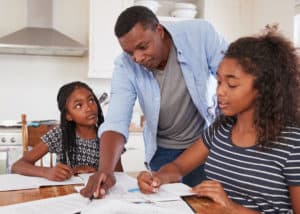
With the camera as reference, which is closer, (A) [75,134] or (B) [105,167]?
(B) [105,167]

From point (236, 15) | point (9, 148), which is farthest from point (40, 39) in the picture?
point (236, 15)

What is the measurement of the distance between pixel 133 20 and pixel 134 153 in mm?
1982

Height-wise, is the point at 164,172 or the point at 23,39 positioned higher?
the point at 23,39

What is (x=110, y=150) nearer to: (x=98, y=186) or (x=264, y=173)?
(x=98, y=186)

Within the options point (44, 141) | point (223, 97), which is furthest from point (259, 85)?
point (44, 141)

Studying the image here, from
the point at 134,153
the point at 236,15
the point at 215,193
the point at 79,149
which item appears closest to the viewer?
the point at 215,193

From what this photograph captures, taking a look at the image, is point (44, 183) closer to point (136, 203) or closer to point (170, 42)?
point (136, 203)

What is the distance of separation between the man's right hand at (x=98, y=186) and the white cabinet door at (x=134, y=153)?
1978 millimetres

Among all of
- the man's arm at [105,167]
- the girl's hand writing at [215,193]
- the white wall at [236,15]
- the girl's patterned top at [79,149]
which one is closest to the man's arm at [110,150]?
the man's arm at [105,167]

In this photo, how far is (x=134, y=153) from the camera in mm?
3062

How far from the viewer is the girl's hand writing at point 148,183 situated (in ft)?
3.33

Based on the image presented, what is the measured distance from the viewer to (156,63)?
1311mm

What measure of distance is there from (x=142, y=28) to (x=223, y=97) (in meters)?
0.35

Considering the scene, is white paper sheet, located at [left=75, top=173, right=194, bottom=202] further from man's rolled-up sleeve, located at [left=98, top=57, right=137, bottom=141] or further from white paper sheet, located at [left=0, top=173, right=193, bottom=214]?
man's rolled-up sleeve, located at [left=98, top=57, right=137, bottom=141]
